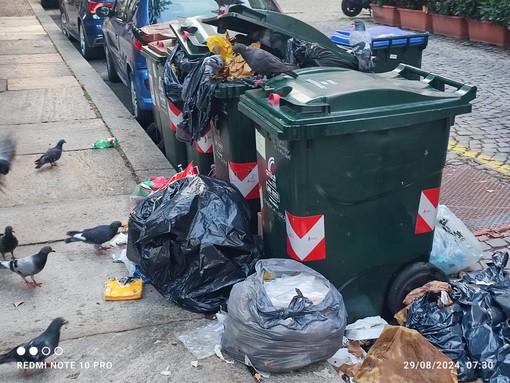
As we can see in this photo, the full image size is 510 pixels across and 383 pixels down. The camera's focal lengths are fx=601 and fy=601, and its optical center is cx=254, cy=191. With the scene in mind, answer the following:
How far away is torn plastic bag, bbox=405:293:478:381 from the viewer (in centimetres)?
331

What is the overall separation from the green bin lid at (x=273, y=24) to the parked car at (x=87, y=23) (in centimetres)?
715

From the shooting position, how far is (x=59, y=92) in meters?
9.60

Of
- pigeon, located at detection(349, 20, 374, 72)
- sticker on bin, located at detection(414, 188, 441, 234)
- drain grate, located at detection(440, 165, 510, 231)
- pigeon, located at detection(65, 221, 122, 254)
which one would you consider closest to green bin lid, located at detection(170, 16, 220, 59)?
pigeon, located at detection(349, 20, 374, 72)

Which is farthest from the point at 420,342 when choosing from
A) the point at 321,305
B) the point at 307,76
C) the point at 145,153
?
the point at 145,153

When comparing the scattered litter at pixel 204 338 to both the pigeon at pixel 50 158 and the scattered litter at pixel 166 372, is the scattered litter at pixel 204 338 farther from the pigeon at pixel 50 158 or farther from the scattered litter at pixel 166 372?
the pigeon at pixel 50 158

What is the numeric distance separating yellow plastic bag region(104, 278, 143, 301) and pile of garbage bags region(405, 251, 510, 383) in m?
1.74

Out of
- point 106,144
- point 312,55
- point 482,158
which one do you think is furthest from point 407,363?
point 106,144

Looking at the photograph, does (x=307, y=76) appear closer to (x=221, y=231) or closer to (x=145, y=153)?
(x=221, y=231)

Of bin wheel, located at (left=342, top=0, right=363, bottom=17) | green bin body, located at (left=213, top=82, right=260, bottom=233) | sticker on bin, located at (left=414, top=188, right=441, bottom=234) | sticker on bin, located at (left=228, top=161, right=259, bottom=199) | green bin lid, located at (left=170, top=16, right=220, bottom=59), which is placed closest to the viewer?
sticker on bin, located at (left=414, top=188, right=441, bottom=234)

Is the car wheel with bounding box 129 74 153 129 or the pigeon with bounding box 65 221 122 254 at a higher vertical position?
the pigeon with bounding box 65 221 122 254

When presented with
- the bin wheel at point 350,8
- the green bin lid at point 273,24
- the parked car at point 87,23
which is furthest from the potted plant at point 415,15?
the green bin lid at point 273,24

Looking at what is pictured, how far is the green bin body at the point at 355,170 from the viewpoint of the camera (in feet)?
10.9

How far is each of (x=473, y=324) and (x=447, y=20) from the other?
12.4m

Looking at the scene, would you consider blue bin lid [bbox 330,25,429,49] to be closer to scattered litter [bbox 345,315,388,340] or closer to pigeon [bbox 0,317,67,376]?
scattered litter [bbox 345,315,388,340]
